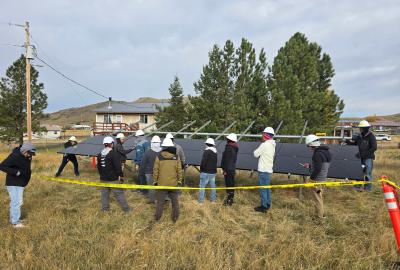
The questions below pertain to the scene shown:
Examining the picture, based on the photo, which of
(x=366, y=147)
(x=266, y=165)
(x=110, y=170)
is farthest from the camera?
(x=366, y=147)

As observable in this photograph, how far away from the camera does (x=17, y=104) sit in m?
28.9

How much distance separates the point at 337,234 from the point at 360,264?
152 cm

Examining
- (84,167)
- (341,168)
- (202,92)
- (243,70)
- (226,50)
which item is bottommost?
(84,167)

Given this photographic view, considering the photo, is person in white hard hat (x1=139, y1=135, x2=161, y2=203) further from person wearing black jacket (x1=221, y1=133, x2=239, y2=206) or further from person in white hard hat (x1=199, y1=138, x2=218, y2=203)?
person wearing black jacket (x1=221, y1=133, x2=239, y2=206)

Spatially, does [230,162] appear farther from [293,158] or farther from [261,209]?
[293,158]

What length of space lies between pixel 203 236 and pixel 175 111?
1745 centimetres

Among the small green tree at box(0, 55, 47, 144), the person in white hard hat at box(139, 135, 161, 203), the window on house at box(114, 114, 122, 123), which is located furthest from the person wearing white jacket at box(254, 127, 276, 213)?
the window on house at box(114, 114, 122, 123)

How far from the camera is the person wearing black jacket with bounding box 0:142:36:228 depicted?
6.38m

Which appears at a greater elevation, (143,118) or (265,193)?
(143,118)

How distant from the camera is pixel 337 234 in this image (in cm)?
601

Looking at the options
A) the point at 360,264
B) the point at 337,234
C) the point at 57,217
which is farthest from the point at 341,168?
the point at 57,217

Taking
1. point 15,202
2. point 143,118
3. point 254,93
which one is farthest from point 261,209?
point 143,118

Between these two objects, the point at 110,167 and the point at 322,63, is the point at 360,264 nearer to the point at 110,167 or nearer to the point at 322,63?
the point at 110,167

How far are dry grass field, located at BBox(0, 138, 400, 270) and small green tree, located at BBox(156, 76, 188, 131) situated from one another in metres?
13.7
